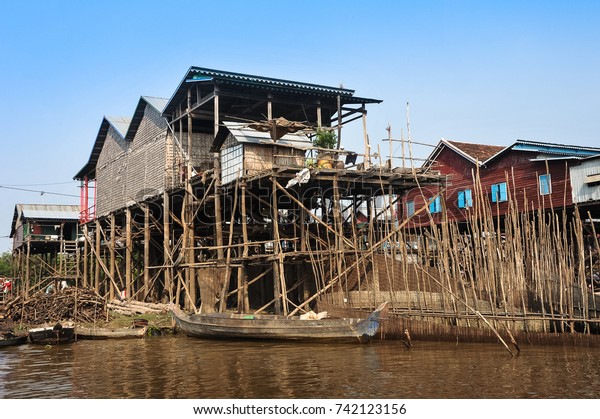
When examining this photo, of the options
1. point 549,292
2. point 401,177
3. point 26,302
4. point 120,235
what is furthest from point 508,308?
point 120,235

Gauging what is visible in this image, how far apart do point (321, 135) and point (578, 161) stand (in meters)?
9.56

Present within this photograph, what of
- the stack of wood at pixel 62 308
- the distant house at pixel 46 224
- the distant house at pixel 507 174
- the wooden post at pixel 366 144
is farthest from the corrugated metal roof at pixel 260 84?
the distant house at pixel 46 224

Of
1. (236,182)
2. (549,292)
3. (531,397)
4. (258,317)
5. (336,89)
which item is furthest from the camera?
(336,89)

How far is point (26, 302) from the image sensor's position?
891 inches

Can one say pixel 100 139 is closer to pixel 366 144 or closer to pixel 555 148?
pixel 366 144

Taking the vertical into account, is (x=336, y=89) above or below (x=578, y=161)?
above

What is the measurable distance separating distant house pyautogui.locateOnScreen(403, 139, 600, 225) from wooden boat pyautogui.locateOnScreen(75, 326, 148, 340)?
10.1 meters

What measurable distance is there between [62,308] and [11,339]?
3.03 metres

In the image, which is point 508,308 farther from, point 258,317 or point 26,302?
point 26,302

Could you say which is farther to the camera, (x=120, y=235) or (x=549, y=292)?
(x=120, y=235)

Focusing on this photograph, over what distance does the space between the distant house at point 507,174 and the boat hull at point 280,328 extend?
21.4 ft

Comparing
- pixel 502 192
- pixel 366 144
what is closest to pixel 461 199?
pixel 502 192

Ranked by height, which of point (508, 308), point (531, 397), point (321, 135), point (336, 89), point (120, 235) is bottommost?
point (531, 397)

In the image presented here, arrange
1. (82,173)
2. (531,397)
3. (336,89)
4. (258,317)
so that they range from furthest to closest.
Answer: (82,173) < (336,89) < (258,317) < (531,397)
